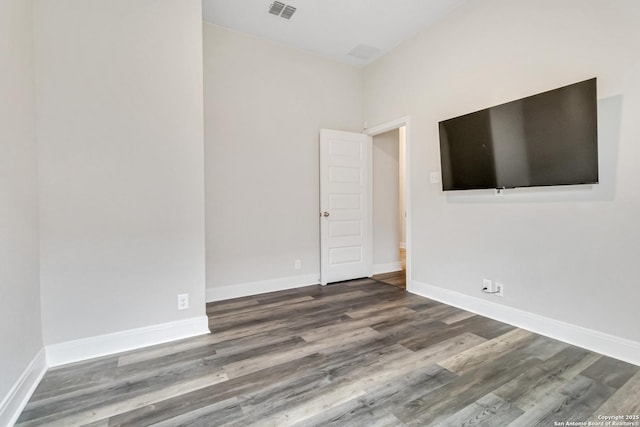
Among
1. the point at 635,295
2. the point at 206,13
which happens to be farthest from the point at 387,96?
the point at 635,295

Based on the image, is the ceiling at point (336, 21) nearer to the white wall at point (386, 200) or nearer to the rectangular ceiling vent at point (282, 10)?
the rectangular ceiling vent at point (282, 10)

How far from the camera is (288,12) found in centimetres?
315

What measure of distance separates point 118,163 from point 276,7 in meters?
2.25

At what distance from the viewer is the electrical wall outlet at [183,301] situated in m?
2.45

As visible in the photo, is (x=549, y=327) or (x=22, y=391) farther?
(x=549, y=327)

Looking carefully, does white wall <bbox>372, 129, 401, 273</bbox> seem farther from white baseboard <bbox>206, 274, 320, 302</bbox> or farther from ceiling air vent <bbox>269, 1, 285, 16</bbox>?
ceiling air vent <bbox>269, 1, 285, 16</bbox>

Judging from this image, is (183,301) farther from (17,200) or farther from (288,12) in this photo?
(288,12)

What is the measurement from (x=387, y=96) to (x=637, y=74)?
2482mm

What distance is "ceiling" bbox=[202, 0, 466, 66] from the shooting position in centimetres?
303

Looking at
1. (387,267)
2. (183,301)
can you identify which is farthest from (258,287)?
(387,267)

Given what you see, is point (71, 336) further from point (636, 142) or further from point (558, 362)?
point (636, 142)

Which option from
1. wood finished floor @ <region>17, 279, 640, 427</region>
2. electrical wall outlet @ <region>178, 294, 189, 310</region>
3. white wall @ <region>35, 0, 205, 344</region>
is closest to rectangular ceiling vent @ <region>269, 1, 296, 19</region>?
white wall @ <region>35, 0, 205, 344</region>

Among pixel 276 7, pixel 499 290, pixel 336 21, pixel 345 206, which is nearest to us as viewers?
pixel 499 290

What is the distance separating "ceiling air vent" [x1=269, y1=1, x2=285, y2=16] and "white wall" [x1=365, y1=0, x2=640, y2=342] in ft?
5.36
